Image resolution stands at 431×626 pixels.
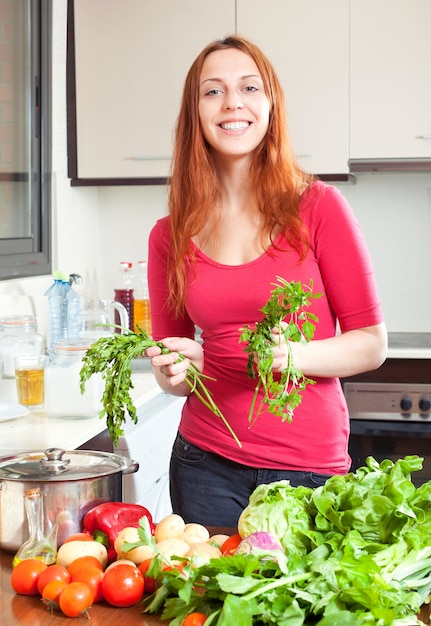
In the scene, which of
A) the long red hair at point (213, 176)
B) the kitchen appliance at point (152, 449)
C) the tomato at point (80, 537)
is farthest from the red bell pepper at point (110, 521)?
the kitchen appliance at point (152, 449)

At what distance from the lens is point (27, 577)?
118cm

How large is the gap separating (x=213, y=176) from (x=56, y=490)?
2.81ft

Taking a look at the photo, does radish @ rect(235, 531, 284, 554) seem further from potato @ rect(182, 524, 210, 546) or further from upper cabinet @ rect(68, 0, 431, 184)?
upper cabinet @ rect(68, 0, 431, 184)

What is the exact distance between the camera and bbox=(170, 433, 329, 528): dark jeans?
1.77m

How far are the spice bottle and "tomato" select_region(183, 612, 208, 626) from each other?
11.5 inches

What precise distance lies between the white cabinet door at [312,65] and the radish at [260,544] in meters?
2.30

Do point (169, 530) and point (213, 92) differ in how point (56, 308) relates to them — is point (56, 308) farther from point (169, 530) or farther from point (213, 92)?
point (169, 530)

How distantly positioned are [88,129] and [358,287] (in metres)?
1.98

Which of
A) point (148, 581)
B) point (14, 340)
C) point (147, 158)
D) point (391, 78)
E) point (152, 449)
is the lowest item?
point (152, 449)

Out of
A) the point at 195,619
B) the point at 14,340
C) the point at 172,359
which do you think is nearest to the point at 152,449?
the point at 14,340

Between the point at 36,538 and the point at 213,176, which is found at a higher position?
the point at 213,176

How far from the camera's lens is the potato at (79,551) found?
123cm

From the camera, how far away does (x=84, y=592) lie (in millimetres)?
1118

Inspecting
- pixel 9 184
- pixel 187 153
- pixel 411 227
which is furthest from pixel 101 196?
pixel 187 153
